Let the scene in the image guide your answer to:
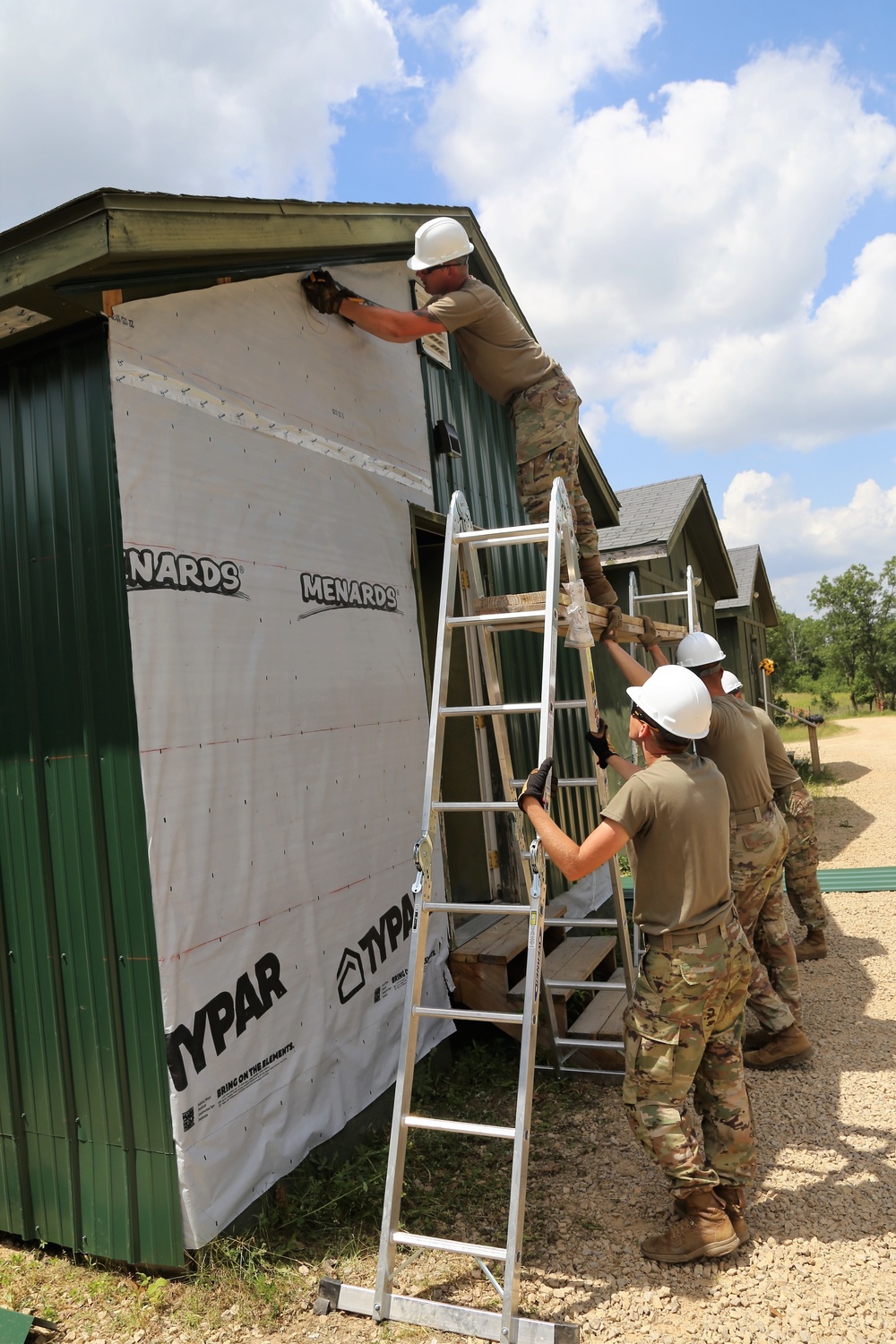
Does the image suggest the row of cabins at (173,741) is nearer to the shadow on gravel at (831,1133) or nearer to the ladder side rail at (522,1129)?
the ladder side rail at (522,1129)

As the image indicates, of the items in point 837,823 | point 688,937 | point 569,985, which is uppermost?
point 688,937

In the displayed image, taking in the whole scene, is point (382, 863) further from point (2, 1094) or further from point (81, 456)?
point (81, 456)

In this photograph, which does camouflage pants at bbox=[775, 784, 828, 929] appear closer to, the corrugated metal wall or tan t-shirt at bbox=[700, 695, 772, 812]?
the corrugated metal wall

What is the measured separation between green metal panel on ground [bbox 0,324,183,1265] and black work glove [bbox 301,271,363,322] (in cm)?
155

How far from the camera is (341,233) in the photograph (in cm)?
465

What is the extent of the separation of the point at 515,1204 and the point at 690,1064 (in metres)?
0.82

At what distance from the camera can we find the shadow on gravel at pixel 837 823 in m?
11.0

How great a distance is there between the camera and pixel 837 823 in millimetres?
12586

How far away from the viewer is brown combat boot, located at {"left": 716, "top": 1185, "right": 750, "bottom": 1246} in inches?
131

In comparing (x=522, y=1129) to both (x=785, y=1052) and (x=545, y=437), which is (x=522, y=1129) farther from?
(x=545, y=437)

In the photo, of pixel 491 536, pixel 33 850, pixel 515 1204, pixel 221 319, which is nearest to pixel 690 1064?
pixel 515 1204

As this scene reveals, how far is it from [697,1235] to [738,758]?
2443mm

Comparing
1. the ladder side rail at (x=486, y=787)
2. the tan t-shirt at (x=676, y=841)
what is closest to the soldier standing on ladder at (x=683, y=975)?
the tan t-shirt at (x=676, y=841)

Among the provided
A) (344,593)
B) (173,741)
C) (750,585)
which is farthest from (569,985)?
(750,585)
